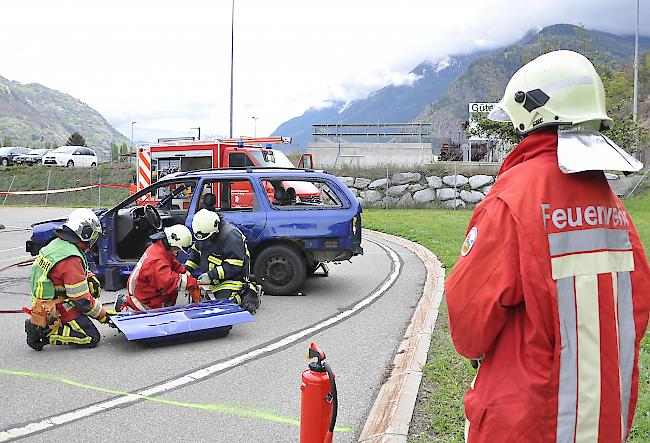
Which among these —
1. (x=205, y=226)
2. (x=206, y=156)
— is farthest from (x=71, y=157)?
(x=205, y=226)

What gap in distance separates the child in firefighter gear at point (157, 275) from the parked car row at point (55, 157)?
120 feet

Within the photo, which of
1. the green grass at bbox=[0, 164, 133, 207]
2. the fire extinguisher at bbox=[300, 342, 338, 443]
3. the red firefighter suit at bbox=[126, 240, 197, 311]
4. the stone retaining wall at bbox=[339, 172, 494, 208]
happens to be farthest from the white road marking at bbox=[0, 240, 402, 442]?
the green grass at bbox=[0, 164, 133, 207]

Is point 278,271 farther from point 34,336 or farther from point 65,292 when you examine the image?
point 34,336

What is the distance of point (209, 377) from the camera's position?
5.92 metres

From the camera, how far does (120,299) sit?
750 cm

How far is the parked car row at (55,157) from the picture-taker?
138 ft

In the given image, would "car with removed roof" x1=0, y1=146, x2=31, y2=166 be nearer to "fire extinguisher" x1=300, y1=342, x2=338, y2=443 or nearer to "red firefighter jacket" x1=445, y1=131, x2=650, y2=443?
"fire extinguisher" x1=300, y1=342, x2=338, y2=443

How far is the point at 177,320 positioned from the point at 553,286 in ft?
18.4

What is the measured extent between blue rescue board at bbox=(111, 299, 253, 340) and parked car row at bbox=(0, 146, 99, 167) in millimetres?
37215

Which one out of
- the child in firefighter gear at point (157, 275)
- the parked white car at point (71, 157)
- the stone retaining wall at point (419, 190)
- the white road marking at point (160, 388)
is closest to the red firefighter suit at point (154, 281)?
the child in firefighter gear at point (157, 275)

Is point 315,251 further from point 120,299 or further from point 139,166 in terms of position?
point 139,166

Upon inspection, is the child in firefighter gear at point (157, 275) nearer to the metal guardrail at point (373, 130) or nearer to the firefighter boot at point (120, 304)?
the firefighter boot at point (120, 304)

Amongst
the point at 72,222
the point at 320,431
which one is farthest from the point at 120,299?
the point at 320,431

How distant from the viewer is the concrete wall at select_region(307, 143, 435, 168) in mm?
32594
